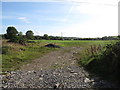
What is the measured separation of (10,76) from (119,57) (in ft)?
13.6

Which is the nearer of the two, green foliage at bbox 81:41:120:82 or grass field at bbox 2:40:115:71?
green foliage at bbox 81:41:120:82

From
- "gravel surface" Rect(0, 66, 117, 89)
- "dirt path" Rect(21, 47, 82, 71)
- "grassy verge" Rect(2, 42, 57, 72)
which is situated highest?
"grassy verge" Rect(2, 42, 57, 72)

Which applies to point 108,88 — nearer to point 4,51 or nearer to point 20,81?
point 20,81

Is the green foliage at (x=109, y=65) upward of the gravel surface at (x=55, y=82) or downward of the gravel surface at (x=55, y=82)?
upward

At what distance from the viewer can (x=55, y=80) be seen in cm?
475

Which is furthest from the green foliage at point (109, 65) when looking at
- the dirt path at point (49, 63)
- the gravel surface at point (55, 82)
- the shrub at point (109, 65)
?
the dirt path at point (49, 63)

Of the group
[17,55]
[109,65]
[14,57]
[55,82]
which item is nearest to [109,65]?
[109,65]

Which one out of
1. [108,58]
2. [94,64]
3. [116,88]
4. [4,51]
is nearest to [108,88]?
[116,88]

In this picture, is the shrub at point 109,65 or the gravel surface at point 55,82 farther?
the shrub at point 109,65

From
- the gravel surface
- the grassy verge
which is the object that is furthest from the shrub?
the grassy verge

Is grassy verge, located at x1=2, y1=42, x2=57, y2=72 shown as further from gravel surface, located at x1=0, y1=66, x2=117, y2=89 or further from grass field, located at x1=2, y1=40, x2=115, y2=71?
gravel surface, located at x1=0, y1=66, x2=117, y2=89

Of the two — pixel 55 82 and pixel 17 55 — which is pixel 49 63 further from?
pixel 55 82

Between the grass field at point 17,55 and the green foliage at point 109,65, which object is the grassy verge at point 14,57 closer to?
the grass field at point 17,55

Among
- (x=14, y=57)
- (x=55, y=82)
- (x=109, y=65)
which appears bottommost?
(x=55, y=82)
